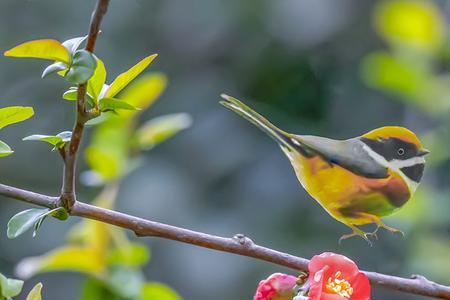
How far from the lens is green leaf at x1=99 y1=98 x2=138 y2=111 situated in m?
0.47

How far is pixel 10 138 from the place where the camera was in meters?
1.76

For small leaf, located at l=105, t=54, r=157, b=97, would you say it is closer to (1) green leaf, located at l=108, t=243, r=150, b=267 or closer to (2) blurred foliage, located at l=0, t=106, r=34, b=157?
(2) blurred foliage, located at l=0, t=106, r=34, b=157

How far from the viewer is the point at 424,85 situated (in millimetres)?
1073

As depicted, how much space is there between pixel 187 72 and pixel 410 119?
68 cm

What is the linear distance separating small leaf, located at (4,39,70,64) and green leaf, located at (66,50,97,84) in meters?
0.02

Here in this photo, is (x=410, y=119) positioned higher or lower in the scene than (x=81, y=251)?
higher

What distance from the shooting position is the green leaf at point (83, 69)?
42 cm

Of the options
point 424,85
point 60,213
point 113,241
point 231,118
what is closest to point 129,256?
point 113,241

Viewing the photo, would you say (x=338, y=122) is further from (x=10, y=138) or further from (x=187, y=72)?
(x=10, y=138)

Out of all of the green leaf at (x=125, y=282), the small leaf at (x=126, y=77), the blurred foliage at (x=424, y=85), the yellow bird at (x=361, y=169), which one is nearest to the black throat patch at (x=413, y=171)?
the yellow bird at (x=361, y=169)

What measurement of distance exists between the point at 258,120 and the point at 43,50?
0.40 ft

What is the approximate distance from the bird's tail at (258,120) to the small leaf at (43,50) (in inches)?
3.5

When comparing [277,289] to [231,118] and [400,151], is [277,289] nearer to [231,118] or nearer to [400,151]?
[400,151]

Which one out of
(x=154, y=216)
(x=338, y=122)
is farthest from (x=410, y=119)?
(x=154, y=216)
